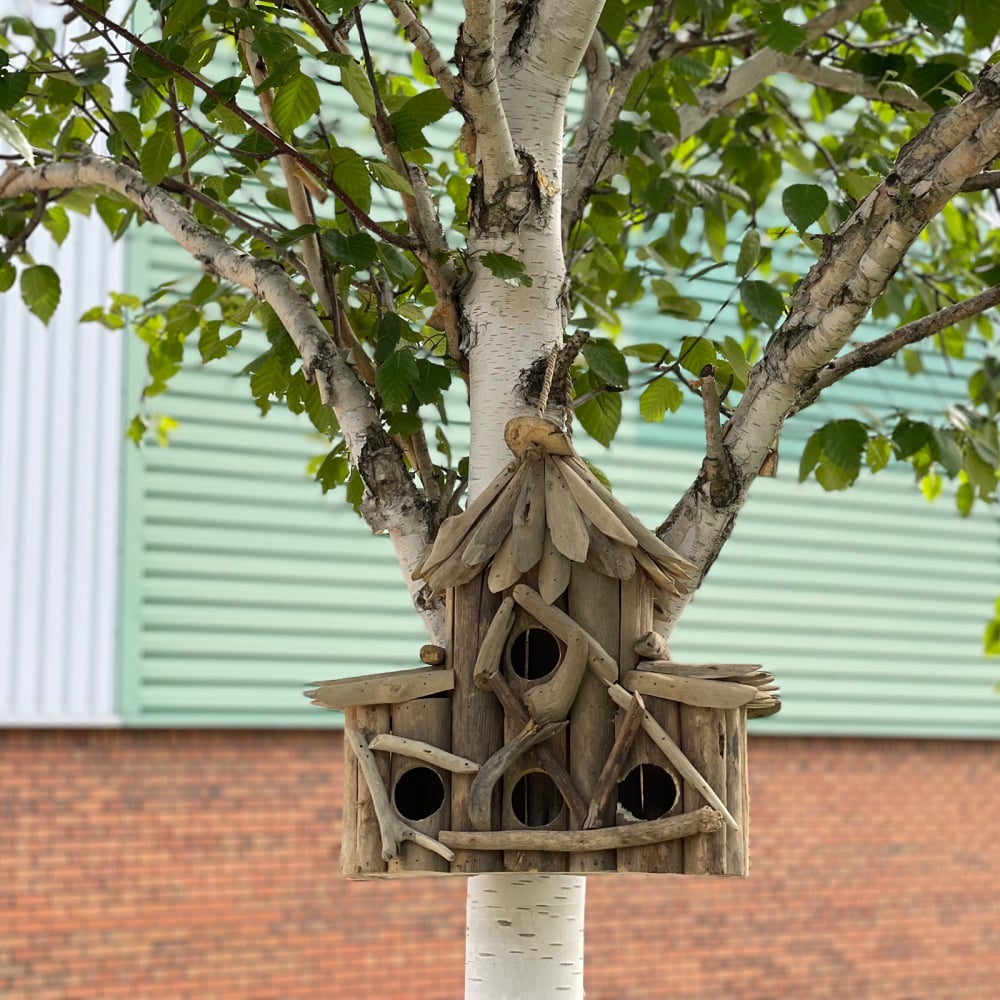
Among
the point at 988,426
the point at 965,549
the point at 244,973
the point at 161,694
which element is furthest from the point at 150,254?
the point at 965,549

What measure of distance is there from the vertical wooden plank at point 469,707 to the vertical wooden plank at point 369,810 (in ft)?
0.35

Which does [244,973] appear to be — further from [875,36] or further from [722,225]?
Result: [875,36]

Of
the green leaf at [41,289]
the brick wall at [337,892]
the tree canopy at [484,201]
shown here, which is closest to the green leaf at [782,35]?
the tree canopy at [484,201]

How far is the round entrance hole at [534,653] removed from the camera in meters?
1.93

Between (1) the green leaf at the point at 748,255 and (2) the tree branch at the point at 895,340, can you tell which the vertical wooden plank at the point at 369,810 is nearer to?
(2) the tree branch at the point at 895,340

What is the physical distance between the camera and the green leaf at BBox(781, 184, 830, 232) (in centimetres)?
204

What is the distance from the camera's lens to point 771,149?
3428 millimetres

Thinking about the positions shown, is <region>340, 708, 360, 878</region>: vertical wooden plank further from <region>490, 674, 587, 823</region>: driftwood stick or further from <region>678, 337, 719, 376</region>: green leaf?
<region>678, 337, 719, 376</region>: green leaf

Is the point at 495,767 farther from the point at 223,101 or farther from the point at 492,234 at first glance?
the point at 223,101

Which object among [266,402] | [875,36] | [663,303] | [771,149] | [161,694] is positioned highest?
[875,36]

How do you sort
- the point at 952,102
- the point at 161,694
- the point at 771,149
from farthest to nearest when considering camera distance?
the point at 161,694 < the point at 771,149 < the point at 952,102

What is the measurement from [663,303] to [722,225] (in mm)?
343

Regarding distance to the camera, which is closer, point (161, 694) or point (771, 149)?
point (771, 149)

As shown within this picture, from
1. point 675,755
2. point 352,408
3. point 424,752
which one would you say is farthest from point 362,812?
point 352,408
